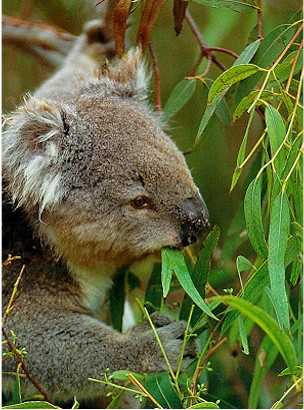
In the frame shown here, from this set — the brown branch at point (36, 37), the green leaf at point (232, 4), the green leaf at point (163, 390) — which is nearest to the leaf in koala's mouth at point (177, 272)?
the green leaf at point (163, 390)

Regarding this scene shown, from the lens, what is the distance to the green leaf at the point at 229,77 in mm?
1769

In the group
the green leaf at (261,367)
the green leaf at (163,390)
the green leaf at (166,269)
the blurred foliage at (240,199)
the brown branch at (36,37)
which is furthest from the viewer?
the brown branch at (36,37)

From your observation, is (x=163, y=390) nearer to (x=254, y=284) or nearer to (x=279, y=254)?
(x=254, y=284)

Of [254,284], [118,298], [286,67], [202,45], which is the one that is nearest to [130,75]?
[202,45]

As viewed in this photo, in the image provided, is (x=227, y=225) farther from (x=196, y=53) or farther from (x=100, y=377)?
(x=100, y=377)

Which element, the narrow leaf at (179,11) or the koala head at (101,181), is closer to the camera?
the koala head at (101,181)

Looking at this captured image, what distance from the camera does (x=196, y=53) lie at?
261cm

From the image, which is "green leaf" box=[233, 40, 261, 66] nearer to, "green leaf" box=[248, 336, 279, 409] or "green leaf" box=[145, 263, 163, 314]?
"green leaf" box=[145, 263, 163, 314]

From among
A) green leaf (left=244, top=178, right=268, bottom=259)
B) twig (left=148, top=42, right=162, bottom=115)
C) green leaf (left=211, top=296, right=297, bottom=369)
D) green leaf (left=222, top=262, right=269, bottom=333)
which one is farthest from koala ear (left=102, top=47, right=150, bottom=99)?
green leaf (left=211, top=296, right=297, bottom=369)

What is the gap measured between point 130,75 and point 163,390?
1.05m

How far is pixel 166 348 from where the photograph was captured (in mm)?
2008

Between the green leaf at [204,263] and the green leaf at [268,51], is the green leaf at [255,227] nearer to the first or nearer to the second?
the green leaf at [204,263]

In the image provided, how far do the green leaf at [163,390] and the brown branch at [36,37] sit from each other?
6.43 feet

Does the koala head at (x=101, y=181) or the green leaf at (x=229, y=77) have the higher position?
the green leaf at (x=229, y=77)
